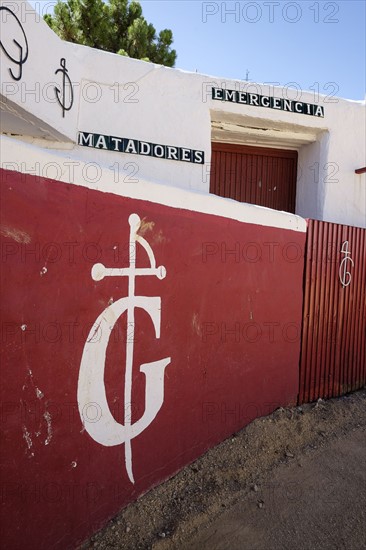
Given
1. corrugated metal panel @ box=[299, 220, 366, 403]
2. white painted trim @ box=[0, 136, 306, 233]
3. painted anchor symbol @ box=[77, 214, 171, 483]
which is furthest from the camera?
corrugated metal panel @ box=[299, 220, 366, 403]

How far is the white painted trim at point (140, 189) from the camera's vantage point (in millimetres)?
1861

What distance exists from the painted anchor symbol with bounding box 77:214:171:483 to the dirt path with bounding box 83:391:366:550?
363 mm

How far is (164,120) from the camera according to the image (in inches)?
205

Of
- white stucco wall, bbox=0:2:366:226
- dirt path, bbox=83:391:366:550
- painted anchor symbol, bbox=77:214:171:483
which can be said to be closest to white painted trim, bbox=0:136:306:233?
painted anchor symbol, bbox=77:214:171:483

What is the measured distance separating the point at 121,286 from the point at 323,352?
3.23 m

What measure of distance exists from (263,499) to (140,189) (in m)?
2.40

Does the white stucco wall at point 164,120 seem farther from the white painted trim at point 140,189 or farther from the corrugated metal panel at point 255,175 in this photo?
the white painted trim at point 140,189

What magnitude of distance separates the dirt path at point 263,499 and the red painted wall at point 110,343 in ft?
0.45

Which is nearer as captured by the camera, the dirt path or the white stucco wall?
the dirt path

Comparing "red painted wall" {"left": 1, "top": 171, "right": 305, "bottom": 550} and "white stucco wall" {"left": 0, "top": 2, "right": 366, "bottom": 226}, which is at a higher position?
"white stucco wall" {"left": 0, "top": 2, "right": 366, "bottom": 226}

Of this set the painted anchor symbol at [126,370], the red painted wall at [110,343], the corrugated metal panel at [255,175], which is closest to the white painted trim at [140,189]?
the red painted wall at [110,343]

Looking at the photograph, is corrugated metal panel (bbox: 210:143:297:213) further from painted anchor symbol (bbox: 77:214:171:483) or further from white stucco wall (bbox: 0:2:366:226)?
painted anchor symbol (bbox: 77:214:171:483)

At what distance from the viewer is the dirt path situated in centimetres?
258

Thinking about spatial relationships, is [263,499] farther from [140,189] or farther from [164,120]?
[164,120]
